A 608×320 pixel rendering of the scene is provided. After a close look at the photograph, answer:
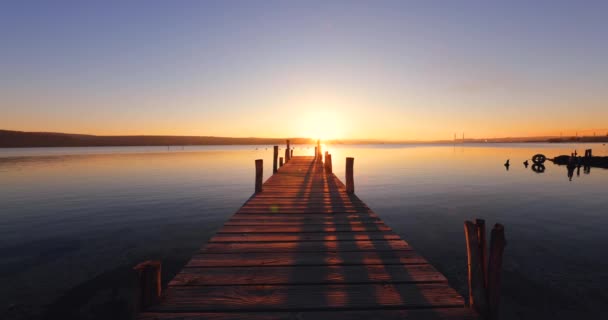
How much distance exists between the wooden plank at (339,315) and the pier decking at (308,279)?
1 cm

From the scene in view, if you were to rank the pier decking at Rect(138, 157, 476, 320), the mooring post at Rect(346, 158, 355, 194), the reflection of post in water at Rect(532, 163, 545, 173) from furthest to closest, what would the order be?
the reflection of post in water at Rect(532, 163, 545, 173)
the mooring post at Rect(346, 158, 355, 194)
the pier decking at Rect(138, 157, 476, 320)

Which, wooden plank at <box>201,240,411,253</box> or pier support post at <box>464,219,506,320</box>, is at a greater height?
pier support post at <box>464,219,506,320</box>

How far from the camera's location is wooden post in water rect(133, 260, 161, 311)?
9.91 ft

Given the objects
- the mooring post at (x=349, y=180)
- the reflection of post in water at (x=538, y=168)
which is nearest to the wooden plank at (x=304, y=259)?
the mooring post at (x=349, y=180)

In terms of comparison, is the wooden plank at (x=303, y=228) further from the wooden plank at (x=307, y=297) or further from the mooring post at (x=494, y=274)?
the mooring post at (x=494, y=274)

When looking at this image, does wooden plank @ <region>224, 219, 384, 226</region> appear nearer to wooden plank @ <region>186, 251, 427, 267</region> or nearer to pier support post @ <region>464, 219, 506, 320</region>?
wooden plank @ <region>186, 251, 427, 267</region>

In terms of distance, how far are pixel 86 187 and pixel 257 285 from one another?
78.8ft

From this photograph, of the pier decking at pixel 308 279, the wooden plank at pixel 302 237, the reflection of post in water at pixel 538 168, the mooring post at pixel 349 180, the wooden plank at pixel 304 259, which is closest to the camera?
the pier decking at pixel 308 279

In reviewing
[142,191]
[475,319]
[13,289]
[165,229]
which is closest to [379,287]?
[475,319]

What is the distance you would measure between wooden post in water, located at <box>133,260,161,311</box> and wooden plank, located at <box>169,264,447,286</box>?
1.64 feet

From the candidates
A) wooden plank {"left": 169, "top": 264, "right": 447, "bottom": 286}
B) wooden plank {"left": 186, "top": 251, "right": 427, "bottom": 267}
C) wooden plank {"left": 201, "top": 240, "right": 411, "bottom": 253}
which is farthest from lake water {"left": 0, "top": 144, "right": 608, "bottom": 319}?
wooden plank {"left": 169, "top": 264, "right": 447, "bottom": 286}

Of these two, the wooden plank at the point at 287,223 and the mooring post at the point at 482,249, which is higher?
the mooring post at the point at 482,249

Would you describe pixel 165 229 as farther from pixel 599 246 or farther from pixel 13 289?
pixel 599 246

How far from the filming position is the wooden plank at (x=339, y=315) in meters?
3.01
